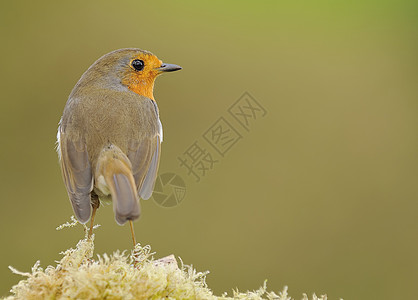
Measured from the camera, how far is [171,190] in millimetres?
3705

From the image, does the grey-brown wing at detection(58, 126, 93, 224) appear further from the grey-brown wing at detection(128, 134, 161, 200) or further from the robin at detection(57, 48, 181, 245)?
the grey-brown wing at detection(128, 134, 161, 200)

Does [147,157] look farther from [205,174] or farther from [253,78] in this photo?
[253,78]

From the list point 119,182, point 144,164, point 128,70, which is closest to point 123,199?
point 119,182

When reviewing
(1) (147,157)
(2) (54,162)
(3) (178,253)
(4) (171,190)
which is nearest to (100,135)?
(1) (147,157)

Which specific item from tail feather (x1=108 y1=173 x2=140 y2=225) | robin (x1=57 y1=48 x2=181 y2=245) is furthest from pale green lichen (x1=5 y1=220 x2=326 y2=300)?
robin (x1=57 y1=48 x2=181 y2=245)

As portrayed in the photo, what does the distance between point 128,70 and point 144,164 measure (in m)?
0.85

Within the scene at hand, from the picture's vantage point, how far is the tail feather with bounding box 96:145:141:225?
254 cm

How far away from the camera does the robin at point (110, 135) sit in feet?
10.3

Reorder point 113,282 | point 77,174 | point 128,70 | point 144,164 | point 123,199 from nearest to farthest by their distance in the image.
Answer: point 113,282, point 123,199, point 77,174, point 144,164, point 128,70

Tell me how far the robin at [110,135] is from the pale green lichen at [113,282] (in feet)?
1.94

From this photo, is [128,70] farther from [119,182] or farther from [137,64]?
[119,182]

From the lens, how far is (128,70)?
3885 millimetres

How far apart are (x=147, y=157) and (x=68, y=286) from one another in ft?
4.52

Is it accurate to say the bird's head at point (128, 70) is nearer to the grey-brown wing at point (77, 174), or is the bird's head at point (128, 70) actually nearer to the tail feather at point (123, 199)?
the grey-brown wing at point (77, 174)
